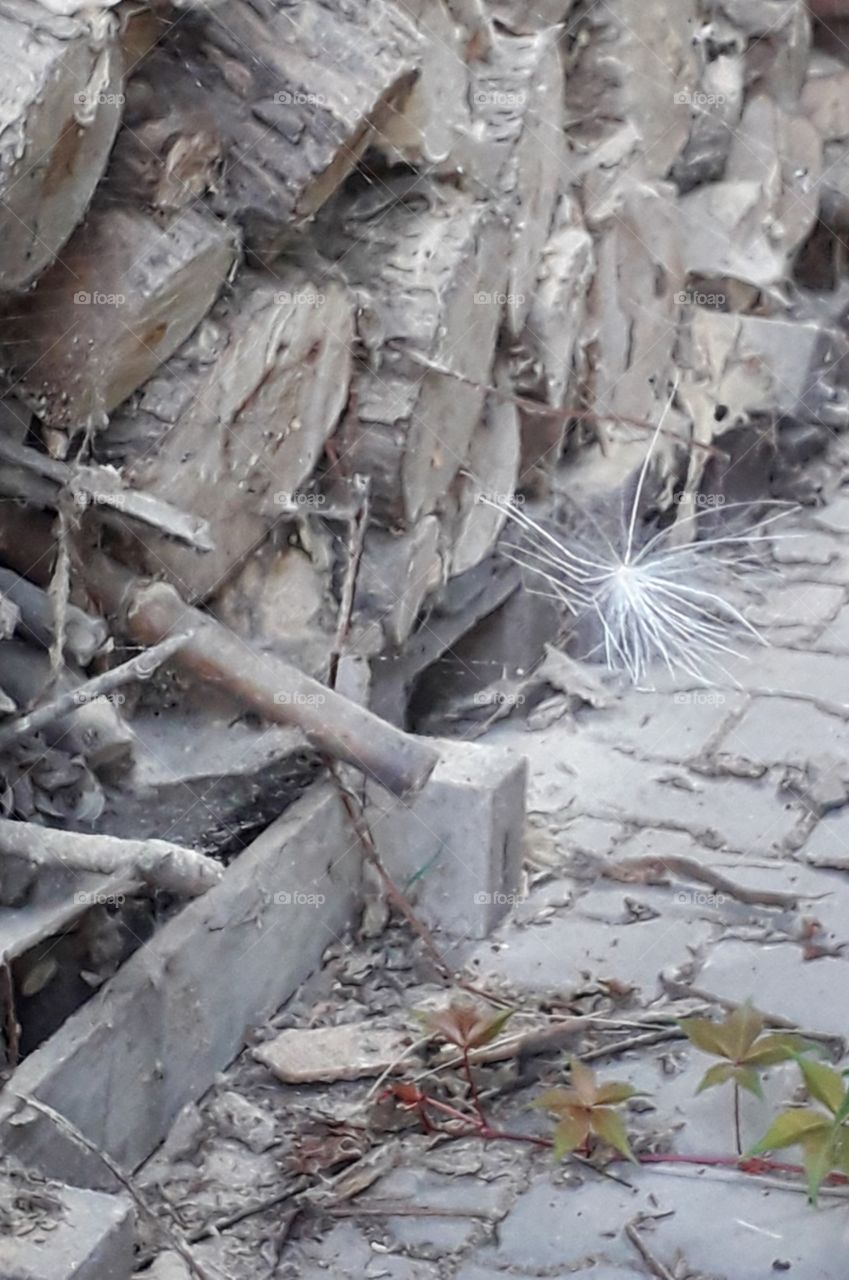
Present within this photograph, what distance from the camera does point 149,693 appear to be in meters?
3.12

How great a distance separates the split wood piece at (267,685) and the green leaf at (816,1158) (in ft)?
3.40

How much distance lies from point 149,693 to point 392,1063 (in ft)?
2.73

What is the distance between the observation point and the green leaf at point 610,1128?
248cm

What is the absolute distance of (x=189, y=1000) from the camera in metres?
2.75

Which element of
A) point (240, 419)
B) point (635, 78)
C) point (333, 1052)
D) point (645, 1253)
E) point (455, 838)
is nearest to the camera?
point (645, 1253)

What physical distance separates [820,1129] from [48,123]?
188cm

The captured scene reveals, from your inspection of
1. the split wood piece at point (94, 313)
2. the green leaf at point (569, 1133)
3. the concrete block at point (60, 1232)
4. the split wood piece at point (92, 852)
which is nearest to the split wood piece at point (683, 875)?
the green leaf at point (569, 1133)

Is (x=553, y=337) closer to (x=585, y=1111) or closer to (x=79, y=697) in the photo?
(x=79, y=697)

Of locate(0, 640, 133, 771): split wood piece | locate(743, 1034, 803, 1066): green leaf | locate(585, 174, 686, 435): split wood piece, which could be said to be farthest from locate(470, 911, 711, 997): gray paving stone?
locate(585, 174, 686, 435): split wood piece

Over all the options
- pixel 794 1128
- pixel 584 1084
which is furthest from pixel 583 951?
pixel 794 1128

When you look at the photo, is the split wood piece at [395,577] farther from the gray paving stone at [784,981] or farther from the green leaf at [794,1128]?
the green leaf at [794,1128]

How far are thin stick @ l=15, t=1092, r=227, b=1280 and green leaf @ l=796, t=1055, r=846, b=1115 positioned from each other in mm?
892

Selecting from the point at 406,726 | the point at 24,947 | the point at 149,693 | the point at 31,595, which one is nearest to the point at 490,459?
the point at 406,726

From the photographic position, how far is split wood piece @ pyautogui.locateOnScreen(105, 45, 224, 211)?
9.53 ft
